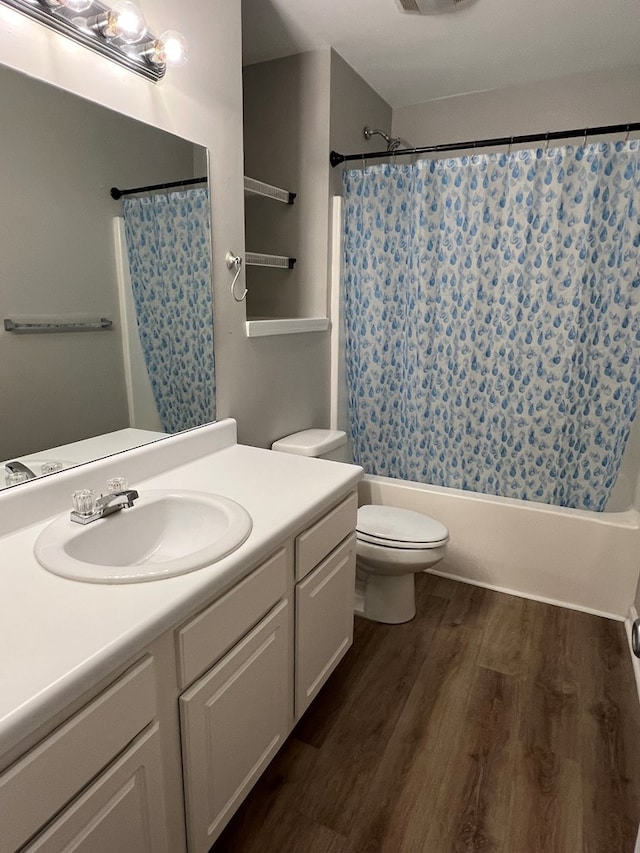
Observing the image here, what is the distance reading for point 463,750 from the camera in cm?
161

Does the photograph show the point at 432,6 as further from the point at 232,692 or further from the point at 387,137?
the point at 232,692

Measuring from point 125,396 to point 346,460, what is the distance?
4.83 ft

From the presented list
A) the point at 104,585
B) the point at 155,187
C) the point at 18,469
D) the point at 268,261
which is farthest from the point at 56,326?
the point at 268,261

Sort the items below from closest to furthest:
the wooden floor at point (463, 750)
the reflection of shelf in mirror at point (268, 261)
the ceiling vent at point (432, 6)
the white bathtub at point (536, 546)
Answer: the wooden floor at point (463, 750) → the ceiling vent at point (432, 6) → the reflection of shelf in mirror at point (268, 261) → the white bathtub at point (536, 546)

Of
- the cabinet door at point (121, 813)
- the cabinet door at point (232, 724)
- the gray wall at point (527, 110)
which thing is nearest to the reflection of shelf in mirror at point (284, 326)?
the cabinet door at point (232, 724)

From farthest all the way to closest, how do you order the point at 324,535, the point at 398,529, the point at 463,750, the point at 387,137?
the point at 387,137 → the point at 398,529 → the point at 463,750 → the point at 324,535

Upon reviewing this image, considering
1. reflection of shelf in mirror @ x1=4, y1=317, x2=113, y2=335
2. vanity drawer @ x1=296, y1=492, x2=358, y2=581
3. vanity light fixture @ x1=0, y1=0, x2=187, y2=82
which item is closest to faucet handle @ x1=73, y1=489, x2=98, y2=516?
reflection of shelf in mirror @ x1=4, y1=317, x2=113, y2=335

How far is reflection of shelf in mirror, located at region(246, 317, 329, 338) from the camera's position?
2031 mm

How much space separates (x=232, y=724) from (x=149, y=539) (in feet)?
1.60

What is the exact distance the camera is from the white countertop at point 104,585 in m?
0.73

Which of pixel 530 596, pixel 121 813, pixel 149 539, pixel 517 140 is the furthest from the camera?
pixel 530 596

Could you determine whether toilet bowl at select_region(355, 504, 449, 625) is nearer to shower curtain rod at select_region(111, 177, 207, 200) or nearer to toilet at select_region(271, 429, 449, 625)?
toilet at select_region(271, 429, 449, 625)

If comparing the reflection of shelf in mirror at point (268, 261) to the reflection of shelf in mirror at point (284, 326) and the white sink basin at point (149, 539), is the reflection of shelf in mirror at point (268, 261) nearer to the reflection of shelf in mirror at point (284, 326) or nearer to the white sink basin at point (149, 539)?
the reflection of shelf in mirror at point (284, 326)

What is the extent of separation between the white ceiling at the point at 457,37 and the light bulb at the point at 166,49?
2.49 feet
